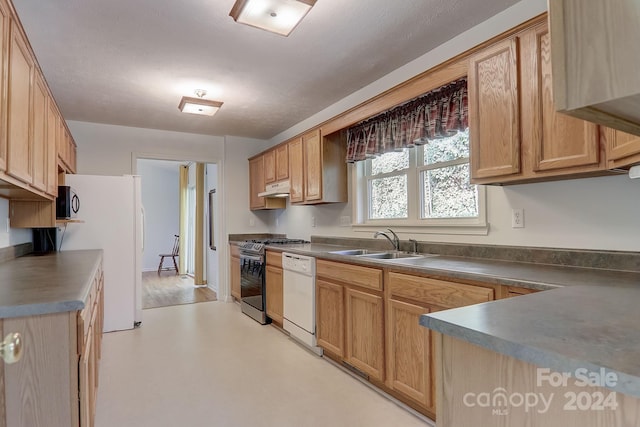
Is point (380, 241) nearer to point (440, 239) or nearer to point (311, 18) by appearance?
point (440, 239)

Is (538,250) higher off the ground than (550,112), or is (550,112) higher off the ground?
(550,112)

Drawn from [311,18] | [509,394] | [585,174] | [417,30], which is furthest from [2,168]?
[585,174]

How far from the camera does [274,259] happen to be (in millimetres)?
3779

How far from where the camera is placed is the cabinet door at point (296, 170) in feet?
13.0

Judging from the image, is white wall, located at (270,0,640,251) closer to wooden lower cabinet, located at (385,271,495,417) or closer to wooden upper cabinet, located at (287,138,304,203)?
wooden lower cabinet, located at (385,271,495,417)

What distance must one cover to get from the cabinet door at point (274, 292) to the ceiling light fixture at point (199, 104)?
5.64ft

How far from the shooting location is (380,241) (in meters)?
3.25

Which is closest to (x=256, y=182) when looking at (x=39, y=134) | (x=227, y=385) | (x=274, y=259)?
(x=274, y=259)

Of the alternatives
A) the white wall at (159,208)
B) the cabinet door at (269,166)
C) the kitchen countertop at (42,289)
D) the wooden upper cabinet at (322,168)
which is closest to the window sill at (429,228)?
the wooden upper cabinet at (322,168)

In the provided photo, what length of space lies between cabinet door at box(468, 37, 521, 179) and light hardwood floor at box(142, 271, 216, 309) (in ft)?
14.4

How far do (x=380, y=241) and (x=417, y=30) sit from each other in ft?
5.58

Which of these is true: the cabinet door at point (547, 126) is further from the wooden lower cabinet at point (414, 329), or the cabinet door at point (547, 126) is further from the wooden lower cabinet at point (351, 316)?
the wooden lower cabinet at point (351, 316)

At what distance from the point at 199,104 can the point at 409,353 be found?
2787 mm

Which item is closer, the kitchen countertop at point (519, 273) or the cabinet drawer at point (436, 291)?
the kitchen countertop at point (519, 273)
